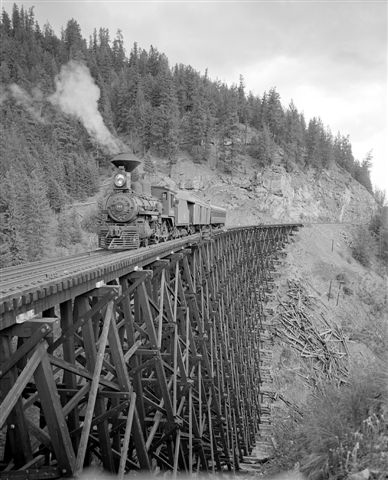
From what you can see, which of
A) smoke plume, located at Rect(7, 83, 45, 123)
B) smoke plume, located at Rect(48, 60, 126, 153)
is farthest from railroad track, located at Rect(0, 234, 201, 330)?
smoke plume, located at Rect(7, 83, 45, 123)

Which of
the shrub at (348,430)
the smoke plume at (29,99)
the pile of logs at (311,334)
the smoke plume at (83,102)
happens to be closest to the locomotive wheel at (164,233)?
the shrub at (348,430)

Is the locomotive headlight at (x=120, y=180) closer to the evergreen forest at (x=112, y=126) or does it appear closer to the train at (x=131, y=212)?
the train at (x=131, y=212)

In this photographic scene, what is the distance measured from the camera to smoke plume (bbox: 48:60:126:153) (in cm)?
4806

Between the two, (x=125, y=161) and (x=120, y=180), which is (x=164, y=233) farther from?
(x=125, y=161)

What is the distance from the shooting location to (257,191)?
49.4 meters

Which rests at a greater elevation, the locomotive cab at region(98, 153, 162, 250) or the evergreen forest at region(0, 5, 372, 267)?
the evergreen forest at region(0, 5, 372, 267)

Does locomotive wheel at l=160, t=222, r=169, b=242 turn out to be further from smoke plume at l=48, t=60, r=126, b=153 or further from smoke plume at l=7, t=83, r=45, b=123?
smoke plume at l=7, t=83, r=45, b=123

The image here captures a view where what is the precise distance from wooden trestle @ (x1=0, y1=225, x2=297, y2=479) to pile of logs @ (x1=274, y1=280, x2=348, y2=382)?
7005 mm

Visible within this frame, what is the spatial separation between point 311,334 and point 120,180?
18.1 m

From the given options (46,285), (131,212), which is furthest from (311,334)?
(46,285)

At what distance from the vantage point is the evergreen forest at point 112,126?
3325 centimetres

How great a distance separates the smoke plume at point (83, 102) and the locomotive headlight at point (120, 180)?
34.2 metres

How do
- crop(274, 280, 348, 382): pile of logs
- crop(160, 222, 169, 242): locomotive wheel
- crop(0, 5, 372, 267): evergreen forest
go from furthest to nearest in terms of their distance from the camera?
crop(0, 5, 372, 267): evergreen forest < crop(274, 280, 348, 382): pile of logs < crop(160, 222, 169, 242): locomotive wheel

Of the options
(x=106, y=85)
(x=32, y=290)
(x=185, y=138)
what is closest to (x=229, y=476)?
(x=32, y=290)
